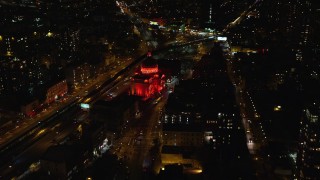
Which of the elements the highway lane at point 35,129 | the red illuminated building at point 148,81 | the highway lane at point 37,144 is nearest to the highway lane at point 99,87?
the highway lane at point 35,129

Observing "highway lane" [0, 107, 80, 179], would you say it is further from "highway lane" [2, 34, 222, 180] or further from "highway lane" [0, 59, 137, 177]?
"highway lane" [2, 34, 222, 180]

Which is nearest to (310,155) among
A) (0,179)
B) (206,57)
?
(0,179)

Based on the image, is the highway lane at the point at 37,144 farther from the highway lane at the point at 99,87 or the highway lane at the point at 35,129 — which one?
the highway lane at the point at 99,87

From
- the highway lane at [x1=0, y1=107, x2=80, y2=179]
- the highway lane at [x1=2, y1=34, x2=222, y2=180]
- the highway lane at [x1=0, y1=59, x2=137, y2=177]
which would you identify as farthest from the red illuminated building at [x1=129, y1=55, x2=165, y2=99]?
the highway lane at [x1=0, y1=107, x2=80, y2=179]

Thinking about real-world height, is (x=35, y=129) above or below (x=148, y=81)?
below

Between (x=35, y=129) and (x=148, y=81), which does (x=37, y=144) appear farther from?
(x=148, y=81)

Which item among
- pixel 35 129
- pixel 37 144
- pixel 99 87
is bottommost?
pixel 37 144

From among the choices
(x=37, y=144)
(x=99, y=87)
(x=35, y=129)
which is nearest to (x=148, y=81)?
(x=99, y=87)

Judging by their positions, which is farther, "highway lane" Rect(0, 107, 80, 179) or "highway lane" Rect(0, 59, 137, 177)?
"highway lane" Rect(0, 59, 137, 177)

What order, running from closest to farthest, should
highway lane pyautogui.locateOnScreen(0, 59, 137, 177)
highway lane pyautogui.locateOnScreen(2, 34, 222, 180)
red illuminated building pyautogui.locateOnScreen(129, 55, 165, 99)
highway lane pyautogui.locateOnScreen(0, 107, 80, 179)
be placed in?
highway lane pyautogui.locateOnScreen(0, 107, 80, 179)
highway lane pyautogui.locateOnScreen(0, 59, 137, 177)
highway lane pyautogui.locateOnScreen(2, 34, 222, 180)
red illuminated building pyautogui.locateOnScreen(129, 55, 165, 99)

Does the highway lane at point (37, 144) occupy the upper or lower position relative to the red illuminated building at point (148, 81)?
lower
